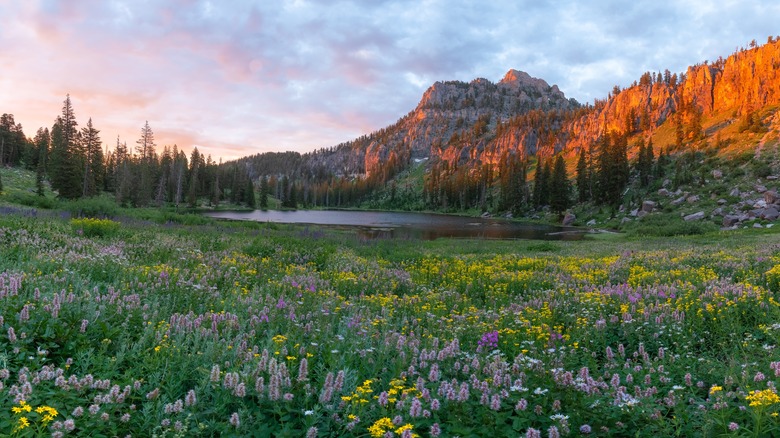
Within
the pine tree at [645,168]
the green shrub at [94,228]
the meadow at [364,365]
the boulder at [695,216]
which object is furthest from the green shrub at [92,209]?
the pine tree at [645,168]

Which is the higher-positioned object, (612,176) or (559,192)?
(612,176)

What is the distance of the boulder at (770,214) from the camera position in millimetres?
46625

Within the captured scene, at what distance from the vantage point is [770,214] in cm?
4700

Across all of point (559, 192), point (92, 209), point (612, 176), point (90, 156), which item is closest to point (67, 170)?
point (90, 156)

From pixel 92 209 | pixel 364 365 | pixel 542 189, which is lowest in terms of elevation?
pixel 364 365

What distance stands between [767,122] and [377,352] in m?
130

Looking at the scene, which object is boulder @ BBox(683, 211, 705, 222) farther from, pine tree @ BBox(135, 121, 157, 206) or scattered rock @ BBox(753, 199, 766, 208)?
pine tree @ BBox(135, 121, 157, 206)

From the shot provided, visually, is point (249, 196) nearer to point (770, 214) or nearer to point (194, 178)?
point (194, 178)

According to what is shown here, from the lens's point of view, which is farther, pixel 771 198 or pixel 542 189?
pixel 542 189

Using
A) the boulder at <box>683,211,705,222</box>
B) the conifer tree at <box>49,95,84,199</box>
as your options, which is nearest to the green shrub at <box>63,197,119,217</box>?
the conifer tree at <box>49,95,84,199</box>

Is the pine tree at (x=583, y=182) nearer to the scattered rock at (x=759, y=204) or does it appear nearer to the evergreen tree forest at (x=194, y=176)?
the evergreen tree forest at (x=194, y=176)

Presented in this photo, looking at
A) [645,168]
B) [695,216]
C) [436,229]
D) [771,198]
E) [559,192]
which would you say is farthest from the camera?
[559,192]

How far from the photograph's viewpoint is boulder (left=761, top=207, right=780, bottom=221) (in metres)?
46.6

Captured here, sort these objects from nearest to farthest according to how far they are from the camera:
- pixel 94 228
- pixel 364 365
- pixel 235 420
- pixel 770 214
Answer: pixel 235 420, pixel 364 365, pixel 94 228, pixel 770 214
